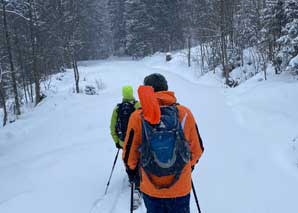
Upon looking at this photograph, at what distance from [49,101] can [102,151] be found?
1116cm

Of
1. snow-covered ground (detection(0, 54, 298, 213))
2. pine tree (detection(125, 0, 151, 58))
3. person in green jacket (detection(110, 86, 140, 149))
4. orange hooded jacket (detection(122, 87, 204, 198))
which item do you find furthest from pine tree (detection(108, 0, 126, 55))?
orange hooded jacket (detection(122, 87, 204, 198))

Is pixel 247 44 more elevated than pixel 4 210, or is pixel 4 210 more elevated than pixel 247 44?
pixel 247 44

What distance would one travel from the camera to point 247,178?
7.46 meters

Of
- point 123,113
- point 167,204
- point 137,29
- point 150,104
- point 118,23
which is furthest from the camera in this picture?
point 118,23

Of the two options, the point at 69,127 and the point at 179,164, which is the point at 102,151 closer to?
the point at 69,127

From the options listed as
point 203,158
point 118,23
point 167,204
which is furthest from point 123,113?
point 118,23

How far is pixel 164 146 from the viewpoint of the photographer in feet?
11.3

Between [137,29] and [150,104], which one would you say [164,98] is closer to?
[150,104]

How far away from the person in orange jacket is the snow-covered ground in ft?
8.79

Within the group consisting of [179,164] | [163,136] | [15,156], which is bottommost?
[15,156]

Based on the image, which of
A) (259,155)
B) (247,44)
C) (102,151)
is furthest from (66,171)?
(247,44)

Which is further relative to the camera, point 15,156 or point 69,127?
point 69,127

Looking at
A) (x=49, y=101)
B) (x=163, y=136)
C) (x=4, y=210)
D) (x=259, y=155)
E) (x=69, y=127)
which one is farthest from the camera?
(x=49, y=101)

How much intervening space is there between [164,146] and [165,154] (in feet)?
0.24
